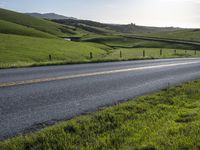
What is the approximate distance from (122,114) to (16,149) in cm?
303

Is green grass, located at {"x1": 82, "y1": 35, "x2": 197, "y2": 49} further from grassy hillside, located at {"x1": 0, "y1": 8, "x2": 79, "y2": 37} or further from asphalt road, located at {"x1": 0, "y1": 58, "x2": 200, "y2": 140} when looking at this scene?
asphalt road, located at {"x1": 0, "y1": 58, "x2": 200, "y2": 140}

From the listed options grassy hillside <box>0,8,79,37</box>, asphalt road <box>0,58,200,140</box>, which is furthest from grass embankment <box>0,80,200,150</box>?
grassy hillside <box>0,8,79,37</box>

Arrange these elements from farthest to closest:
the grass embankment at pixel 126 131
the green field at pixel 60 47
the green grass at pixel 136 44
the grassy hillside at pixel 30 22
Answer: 1. the grassy hillside at pixel 30 22
2. the green grass at pixel 136 44
3. the green field at pixel 60 47
4. the grass embankment at pixel 126 131

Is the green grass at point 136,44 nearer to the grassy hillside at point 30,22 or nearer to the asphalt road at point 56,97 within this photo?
the grassy hillside at point 30,22

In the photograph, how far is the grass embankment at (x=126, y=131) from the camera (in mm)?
5430

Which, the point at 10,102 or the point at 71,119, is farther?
the point at 10,102

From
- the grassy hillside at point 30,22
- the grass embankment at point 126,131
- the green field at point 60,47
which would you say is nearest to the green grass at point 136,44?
the green field at point 60,47

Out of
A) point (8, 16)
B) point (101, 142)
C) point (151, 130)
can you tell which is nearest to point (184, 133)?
point (151, 130)

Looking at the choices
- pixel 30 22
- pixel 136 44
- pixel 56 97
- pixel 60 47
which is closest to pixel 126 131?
pixel 56 97

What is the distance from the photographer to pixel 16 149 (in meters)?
5.24

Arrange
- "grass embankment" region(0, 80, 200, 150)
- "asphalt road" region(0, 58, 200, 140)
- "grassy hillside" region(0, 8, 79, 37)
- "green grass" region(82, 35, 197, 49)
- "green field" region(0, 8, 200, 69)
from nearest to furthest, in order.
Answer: "grass embankment" region(0, 80, 200, 150) → "asphalt road" region(0, 58, 200, 140) → "green field" region(0, 8, 200, 69) → "green grass" region(82, 35, 197, 49) → "grassy hillside" region(0, 8, 79, 37)

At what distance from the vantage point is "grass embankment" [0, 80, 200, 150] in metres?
5.43

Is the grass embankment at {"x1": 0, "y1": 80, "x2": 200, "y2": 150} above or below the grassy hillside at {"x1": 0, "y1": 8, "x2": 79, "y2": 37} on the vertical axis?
below

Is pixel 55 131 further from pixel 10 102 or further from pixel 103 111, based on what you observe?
pixel 10 102
